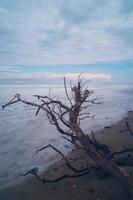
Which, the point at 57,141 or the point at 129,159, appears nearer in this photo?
the point at 129,159

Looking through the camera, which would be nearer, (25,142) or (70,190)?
(70,190)

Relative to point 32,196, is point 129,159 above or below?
above

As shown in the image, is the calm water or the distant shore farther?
the calm water

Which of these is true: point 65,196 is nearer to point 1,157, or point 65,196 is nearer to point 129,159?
point 129,159

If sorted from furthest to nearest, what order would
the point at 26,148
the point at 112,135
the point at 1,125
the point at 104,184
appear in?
the point at 1,125
the point at 112,135
the point at 26,148
the point at 104,184

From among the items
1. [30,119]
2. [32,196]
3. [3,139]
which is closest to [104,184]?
[32,196]

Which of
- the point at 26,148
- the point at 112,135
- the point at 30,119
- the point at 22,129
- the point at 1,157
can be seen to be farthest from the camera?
the point at 30,119

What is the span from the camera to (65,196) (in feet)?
23.8

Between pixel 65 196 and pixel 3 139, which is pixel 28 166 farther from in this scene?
pixel 3 139

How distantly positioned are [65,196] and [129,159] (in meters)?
2.07

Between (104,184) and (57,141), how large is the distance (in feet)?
19.1

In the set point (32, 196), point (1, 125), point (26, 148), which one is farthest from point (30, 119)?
point (32, 196)

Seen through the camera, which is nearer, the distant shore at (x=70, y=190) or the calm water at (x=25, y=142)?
the distant shore at (x=70, y=190)

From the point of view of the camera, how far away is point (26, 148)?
12.1 metres
